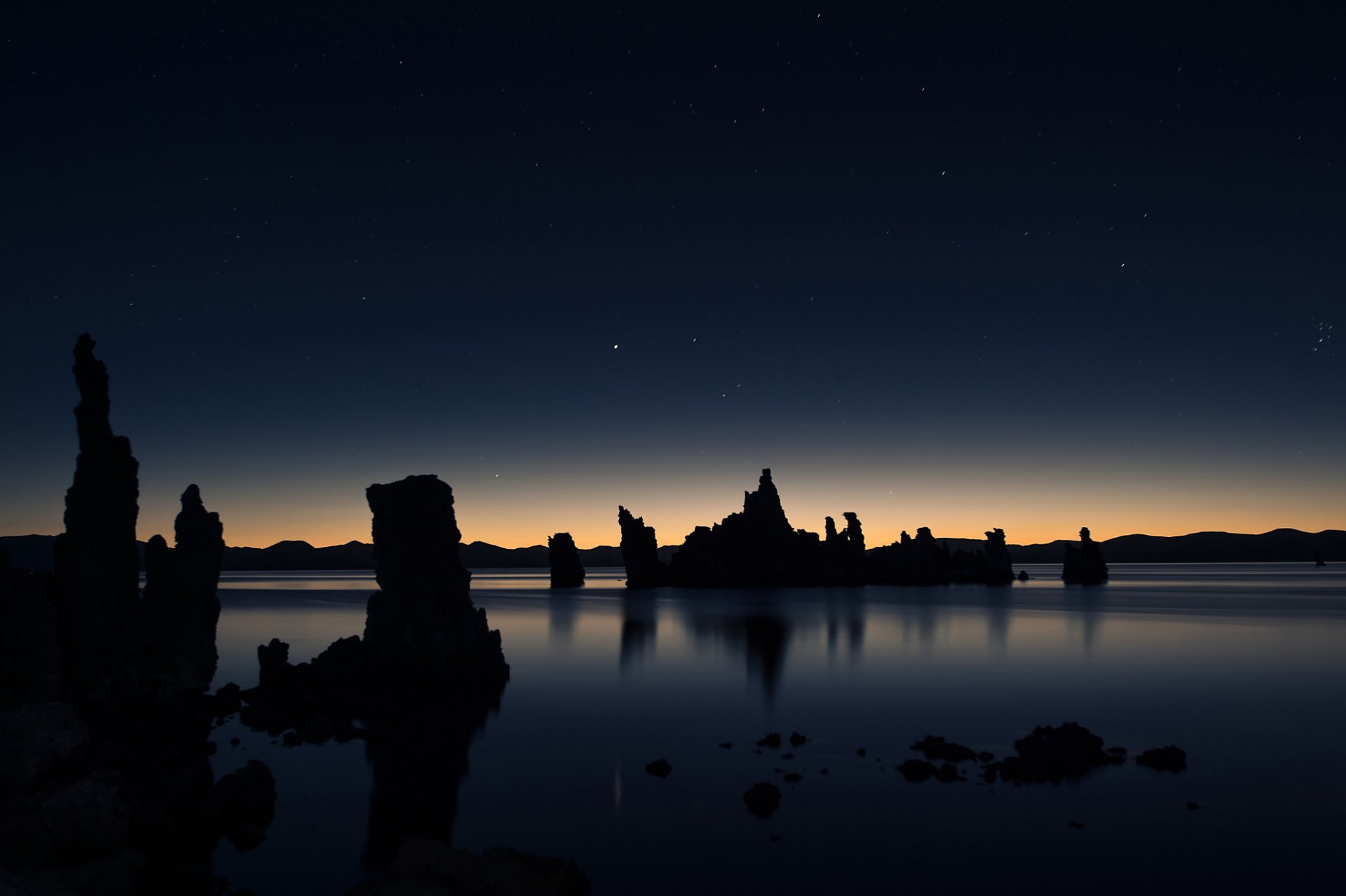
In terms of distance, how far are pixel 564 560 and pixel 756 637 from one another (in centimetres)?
12348

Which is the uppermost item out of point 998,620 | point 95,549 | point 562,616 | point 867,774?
point 95,549

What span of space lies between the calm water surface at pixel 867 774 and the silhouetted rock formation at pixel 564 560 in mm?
123961

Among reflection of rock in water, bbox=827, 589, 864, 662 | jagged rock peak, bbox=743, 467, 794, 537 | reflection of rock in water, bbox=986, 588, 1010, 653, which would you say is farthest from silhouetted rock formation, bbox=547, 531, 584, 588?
reflection of rock in water, bbox=986, 588, 1010, 653

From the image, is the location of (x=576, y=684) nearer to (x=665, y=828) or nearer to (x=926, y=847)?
(x=665, y=828)

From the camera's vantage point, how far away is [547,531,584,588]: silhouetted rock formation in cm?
19462

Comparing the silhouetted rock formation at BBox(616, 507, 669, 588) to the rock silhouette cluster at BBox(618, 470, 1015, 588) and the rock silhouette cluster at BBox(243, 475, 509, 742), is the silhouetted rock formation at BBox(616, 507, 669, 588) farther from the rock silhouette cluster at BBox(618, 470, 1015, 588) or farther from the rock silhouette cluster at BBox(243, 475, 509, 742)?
the rock silhouette cluster at BBox(243, 475, 509, 742)

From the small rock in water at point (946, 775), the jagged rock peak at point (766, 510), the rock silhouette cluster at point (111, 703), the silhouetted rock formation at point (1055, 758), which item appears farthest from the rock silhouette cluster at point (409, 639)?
the jagged rock peak at point (766, 510)

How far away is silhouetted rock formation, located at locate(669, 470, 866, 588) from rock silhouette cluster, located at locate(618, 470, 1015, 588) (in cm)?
15

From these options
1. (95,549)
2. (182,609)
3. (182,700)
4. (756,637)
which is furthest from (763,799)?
(756,637)

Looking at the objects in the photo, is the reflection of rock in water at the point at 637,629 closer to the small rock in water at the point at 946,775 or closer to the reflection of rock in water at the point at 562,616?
the reflection of rock in water at the point at 562,616

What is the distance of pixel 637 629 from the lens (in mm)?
88750

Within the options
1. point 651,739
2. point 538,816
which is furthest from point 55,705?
point 651,739

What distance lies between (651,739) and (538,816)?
34.7ft

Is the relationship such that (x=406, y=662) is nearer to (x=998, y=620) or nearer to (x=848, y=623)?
(x=848, y=623)
